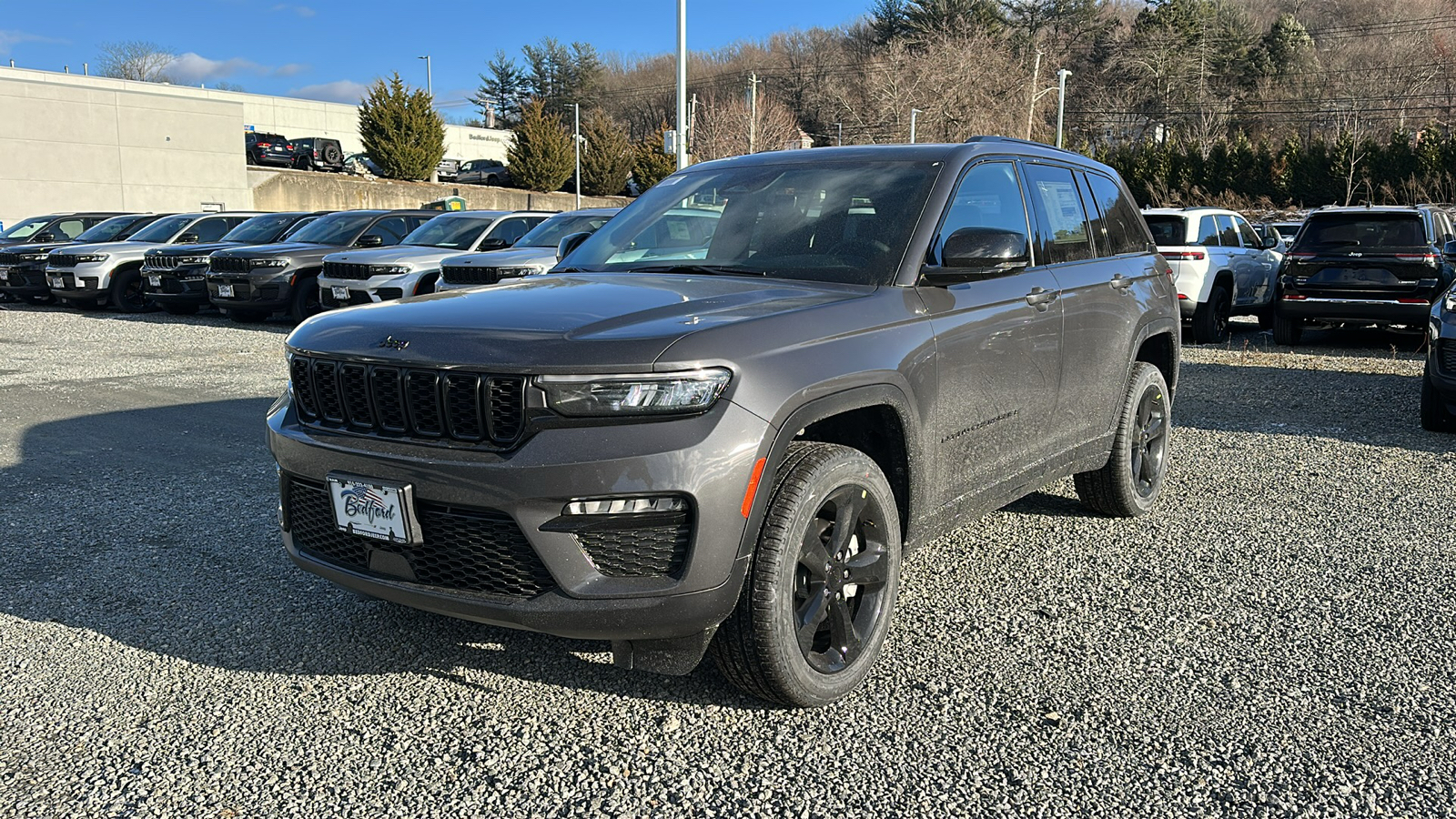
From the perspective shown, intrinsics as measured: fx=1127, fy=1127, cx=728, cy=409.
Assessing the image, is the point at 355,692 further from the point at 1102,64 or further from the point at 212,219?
the point at 1102,64

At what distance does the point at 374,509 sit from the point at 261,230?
715 inches

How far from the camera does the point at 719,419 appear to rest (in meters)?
2.94

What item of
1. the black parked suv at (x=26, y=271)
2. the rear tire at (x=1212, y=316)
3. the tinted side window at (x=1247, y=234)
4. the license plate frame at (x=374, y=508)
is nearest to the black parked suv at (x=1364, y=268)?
the rear tire at (x=1212, y=316)

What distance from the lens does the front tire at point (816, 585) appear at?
313cm

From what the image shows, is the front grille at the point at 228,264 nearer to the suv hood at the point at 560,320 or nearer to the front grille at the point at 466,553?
the suv hood at the point at 560,320

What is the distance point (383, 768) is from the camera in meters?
3.06

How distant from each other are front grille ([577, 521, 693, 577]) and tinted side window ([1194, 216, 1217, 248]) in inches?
507

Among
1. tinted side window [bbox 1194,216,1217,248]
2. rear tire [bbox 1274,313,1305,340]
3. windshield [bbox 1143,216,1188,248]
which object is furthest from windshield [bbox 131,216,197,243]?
rear tire [bbox 1274,313,1305,340]

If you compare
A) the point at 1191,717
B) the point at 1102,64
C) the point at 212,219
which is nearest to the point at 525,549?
the point at 1191,717

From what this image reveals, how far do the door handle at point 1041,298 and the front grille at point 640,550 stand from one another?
208cm

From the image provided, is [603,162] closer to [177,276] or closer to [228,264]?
[177,276]

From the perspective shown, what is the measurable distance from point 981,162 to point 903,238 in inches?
29.1

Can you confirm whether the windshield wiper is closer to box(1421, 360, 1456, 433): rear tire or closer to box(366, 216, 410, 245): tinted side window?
box(1421, 360, 1456, 433): rear tire

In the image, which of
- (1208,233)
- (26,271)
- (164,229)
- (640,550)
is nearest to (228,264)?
(164,229)
